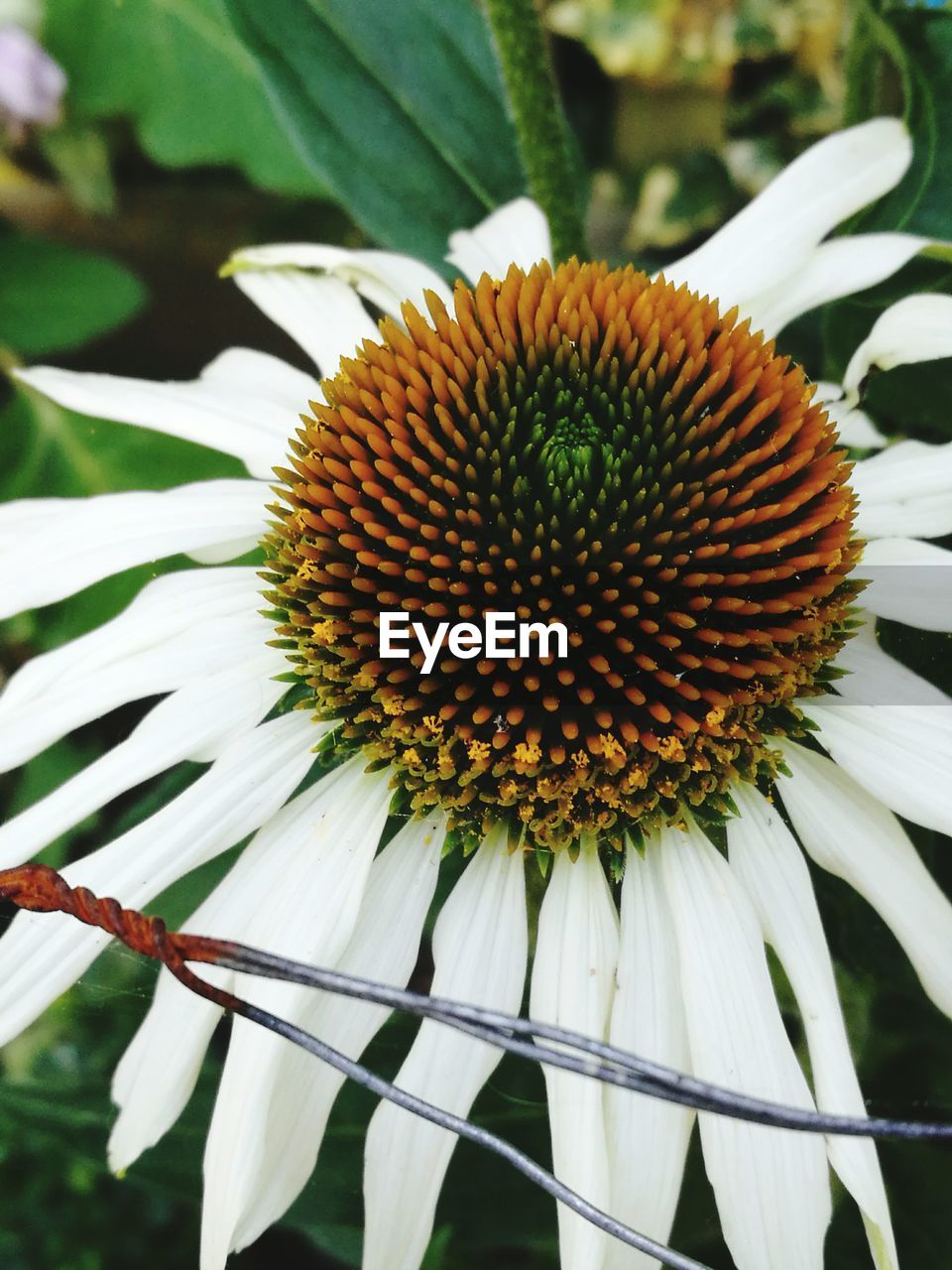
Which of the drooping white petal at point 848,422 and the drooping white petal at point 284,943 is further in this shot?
the drooping white petal at point 848,422

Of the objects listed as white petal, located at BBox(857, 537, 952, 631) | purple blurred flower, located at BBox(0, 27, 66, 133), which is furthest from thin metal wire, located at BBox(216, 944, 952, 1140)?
purple blurred flower, located at BBox(0, 27, 66, 133)

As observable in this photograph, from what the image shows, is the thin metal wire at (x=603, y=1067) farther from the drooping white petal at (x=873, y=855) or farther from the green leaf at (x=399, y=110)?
the green leaf at (x=399, y=110)

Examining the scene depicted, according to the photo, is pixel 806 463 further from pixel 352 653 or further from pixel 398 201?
pixel 398 201

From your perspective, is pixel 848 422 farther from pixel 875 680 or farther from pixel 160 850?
pixel 160 850

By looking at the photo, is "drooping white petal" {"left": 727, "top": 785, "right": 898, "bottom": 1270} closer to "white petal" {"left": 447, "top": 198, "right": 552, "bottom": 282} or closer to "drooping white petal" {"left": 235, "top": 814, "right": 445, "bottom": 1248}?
"drooping white petal" {"left": 235, "top": 814, "right": 445, "bottom": 1248}

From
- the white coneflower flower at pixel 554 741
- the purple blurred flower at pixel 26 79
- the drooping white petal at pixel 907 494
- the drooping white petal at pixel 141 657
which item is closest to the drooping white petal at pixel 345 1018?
the white coneflower flower at pixel 554 741

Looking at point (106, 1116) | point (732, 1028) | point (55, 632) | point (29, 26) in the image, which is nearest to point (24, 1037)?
point (55, 632)
